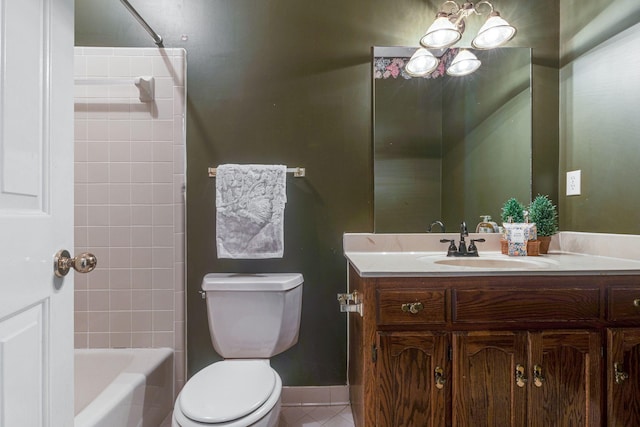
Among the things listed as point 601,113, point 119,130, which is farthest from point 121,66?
point 601,113

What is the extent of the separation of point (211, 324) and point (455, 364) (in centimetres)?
100

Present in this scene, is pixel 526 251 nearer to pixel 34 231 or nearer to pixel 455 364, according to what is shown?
pixel 455 364

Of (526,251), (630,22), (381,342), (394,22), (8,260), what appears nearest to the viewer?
(8,260)

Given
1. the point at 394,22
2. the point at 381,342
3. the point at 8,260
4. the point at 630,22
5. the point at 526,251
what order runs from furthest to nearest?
the point at 394,22 < the point at 526,251 < the point at 630,22 < the point at 381,342 < the point at 8,260

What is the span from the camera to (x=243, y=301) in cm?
136

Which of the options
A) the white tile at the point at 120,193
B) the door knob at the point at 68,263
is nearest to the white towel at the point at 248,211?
the white tile at the point at 120,193

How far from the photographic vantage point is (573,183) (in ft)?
5.03

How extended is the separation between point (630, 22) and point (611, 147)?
514 mm

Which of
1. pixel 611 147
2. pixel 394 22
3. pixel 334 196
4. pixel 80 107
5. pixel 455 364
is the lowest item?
pixel 455 364

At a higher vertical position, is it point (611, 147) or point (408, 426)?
point (611, 147)

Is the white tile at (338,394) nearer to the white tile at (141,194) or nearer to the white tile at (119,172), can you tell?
the white tile at (141,194)

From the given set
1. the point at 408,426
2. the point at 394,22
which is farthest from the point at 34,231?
the point at 394,22

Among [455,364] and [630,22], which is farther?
[630,22]

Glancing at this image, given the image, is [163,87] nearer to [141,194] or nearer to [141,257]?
[141,194]
